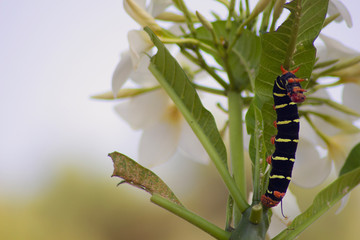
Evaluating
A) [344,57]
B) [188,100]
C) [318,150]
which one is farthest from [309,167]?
[188,100]

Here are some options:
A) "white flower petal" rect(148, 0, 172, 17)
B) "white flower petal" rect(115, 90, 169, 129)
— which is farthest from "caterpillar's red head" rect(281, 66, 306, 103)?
"white flower petal" rect(115, 90, 169, 129)

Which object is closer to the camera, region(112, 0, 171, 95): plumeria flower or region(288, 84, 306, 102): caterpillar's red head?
region(288, 84, 306, 102): caterpillar's red head

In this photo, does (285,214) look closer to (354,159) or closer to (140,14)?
(354,159)

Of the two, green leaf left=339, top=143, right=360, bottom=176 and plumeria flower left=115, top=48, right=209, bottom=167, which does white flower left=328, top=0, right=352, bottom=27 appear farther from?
plumeria flower left=115, top=48, right=209, bottom=167

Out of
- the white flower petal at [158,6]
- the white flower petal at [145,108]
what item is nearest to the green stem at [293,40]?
the white flower petal at [158,6]

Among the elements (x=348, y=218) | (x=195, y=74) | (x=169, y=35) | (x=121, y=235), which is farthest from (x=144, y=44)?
(x=121, y=235)

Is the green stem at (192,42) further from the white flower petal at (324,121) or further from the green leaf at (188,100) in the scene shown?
the white flower petal at (324,121)

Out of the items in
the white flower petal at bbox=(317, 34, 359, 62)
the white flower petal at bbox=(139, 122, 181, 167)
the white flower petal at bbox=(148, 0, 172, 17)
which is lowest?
the white flower petal at bbox=(139, 122, 181, 167)

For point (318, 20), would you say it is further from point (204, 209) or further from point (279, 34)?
point (204, 209)
